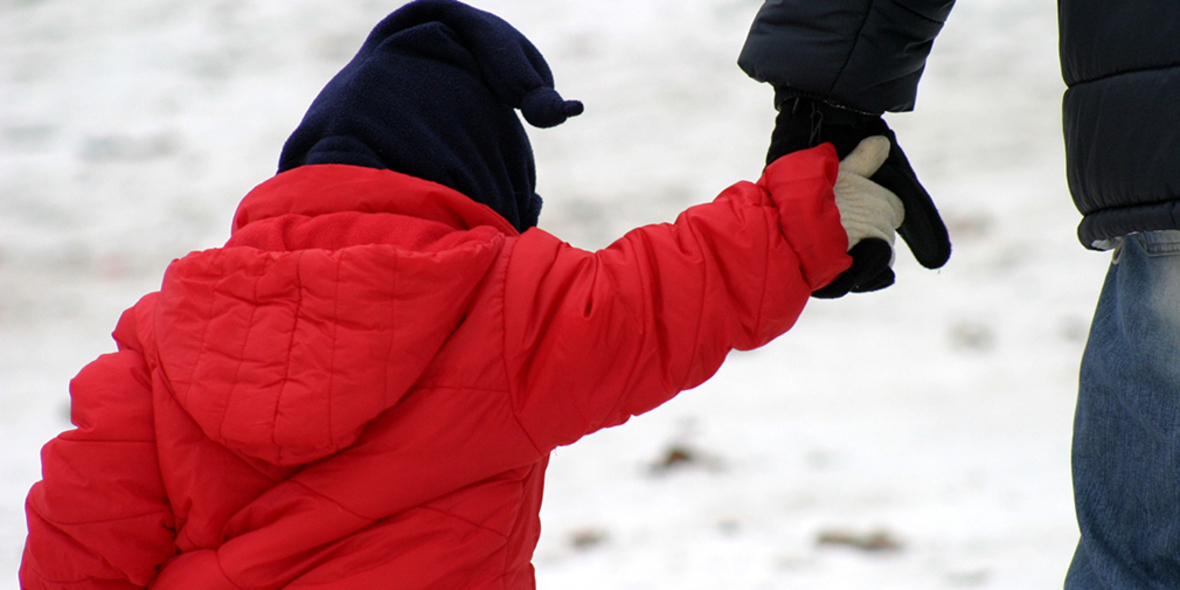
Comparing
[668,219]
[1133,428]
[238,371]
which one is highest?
[238,371]

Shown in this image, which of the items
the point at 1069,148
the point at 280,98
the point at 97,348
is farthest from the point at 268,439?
the point at 280,98

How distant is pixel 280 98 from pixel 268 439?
2.14 metres

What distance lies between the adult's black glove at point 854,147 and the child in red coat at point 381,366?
0.02 metres

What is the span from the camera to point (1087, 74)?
34.6 inches

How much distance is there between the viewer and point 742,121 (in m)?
2.75

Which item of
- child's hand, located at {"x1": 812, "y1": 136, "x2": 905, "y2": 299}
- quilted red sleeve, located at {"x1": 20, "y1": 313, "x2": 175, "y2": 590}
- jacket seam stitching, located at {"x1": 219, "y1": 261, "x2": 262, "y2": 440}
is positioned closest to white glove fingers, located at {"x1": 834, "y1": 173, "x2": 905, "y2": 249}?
child's hand, located at {"x1": 812, "y1": 136, "x2": 905, "y2": 299}

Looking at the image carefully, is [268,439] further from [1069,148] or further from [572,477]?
[572,477]

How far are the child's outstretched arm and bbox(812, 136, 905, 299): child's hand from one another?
0.02 metres

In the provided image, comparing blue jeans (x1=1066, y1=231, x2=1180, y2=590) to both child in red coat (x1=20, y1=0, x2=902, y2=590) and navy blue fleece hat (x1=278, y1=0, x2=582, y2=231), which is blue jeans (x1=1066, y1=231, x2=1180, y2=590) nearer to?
child in red coat (x1=20, y1=0, x2=902, y2=590)

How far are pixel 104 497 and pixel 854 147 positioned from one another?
0.79 m

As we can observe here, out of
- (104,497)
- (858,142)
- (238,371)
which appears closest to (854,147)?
(858,142)

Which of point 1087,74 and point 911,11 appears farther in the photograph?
point 911,11

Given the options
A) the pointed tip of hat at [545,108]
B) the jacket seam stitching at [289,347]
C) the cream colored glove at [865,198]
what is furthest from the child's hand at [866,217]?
the jacket seam stitching at [289,347]

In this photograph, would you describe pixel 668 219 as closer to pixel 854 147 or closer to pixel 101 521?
pixel 854 147
